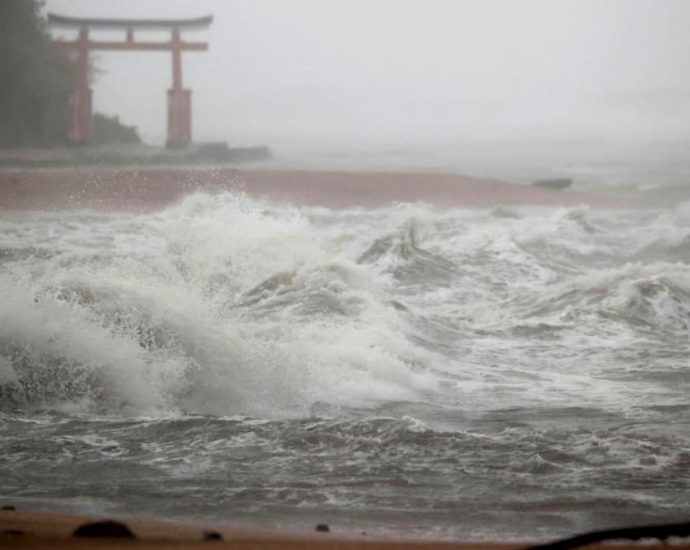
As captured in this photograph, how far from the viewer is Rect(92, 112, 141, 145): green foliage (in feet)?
22.1

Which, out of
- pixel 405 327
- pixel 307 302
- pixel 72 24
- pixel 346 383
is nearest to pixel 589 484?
pixel 346 383

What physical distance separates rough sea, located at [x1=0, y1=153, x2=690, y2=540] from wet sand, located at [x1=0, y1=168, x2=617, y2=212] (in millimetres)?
863

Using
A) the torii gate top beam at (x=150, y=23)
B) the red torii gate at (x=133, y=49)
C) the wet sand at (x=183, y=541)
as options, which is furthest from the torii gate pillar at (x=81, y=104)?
the wet sand at (x=183, y=541)

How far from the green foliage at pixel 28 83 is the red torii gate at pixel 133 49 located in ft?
0.36

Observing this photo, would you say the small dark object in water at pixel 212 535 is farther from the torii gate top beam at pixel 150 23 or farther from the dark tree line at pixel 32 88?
the torii gate top beam at pixel 150 23

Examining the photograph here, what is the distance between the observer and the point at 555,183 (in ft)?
26.7

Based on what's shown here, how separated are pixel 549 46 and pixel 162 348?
5379mm

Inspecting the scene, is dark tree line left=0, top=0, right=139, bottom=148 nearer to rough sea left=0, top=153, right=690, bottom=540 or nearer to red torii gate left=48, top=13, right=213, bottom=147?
red torii gate left=48, top=13, right=213, bottom=147

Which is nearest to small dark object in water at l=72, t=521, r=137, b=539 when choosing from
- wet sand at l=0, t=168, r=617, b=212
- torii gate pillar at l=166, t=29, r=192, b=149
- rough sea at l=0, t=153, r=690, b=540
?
rough sea at l=0, t=153, r=690, b=540

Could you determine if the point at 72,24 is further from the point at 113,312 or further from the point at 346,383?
the point at 346,383

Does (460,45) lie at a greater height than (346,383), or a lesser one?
greater

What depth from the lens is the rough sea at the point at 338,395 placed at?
132cm

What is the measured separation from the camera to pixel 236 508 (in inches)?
50.1

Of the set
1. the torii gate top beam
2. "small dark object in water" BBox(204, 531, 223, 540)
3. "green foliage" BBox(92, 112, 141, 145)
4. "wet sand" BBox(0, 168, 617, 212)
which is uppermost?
the torii gate top beam
